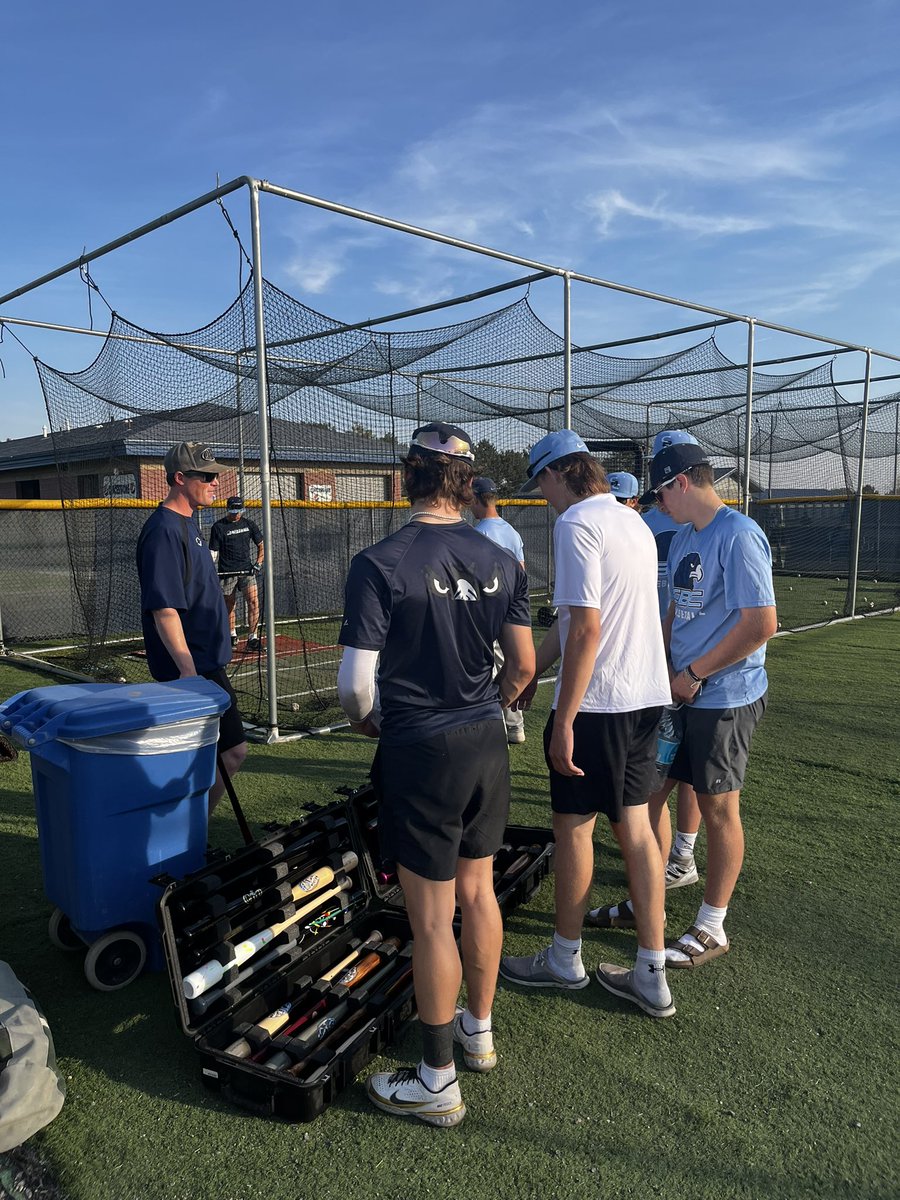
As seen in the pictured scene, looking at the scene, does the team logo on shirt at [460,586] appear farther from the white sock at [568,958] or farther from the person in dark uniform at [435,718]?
the white sock at [568,958]

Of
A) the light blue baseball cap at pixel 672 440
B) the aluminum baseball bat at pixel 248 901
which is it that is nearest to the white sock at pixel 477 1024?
the aluminum baseball bat at pixel 248 901

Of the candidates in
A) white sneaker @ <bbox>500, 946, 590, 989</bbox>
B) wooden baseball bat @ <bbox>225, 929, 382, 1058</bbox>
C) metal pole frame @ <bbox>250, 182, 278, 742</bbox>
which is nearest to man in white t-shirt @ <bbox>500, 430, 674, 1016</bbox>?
white sneaker @ <bbox>500, 946, 590, 989</bbox>

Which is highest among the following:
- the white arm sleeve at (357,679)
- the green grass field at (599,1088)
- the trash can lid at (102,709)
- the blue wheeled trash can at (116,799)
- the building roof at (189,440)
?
the building roof at (189,440)

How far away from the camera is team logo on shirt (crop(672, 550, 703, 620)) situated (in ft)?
10.3

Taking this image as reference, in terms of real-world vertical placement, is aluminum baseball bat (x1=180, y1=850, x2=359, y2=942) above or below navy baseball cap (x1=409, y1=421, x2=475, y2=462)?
below

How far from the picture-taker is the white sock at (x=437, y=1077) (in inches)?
88.3

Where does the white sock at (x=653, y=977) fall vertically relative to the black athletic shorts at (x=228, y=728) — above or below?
below

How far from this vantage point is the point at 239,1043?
2.40 meters

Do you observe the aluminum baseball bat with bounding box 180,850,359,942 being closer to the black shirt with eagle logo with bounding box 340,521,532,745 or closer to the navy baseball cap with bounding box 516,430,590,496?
the black shirt with eagle logo with bounding box 340,521,532,745

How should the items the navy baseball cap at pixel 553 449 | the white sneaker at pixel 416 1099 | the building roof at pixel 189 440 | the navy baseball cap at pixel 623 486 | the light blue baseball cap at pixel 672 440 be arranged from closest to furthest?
1. the white sneaker at pixel 416 1099
2. the navy baseball cap at pixel 553 449
3. the light blue baseball cap at pixel 672 440
4. the navy baseball cap at pixel 623 486
5. the building roof at pixel 189 440

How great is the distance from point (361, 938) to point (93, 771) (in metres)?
1.18

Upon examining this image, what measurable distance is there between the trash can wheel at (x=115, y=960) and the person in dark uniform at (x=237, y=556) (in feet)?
22.5

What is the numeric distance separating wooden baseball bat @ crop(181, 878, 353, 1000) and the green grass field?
23 centimetres

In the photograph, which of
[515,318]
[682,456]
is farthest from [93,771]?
[515,318]
